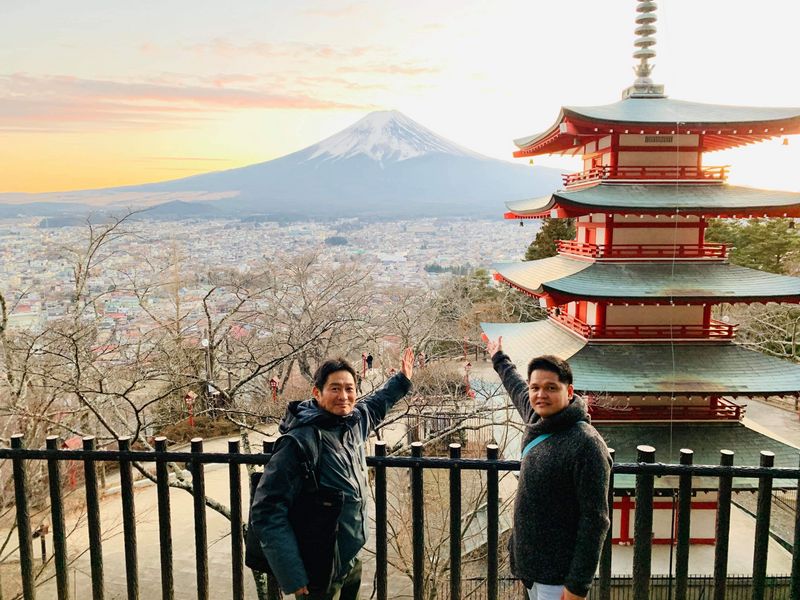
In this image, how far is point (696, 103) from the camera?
11.1 meters

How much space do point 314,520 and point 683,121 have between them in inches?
384

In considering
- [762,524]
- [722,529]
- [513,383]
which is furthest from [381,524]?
[762,524]

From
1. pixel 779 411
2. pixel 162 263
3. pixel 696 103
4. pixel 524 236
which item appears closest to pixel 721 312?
pixel 779 411

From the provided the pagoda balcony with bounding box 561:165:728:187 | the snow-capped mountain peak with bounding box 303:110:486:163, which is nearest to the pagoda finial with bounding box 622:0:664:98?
the pagoda balcony with bounding box 561:165:728:187

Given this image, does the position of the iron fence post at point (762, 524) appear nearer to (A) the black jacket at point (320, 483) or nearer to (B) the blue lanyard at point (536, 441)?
(B) the blue lanyard at point (536, 441)

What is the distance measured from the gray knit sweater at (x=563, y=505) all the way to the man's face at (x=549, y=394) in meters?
0.05

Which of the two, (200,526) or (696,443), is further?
(696,443)

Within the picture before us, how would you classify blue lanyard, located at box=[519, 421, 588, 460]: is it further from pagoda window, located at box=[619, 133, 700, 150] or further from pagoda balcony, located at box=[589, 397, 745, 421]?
pagoda window, located at box=[619, 133, 700, 150]

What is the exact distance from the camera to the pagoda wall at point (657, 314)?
10.5 meters

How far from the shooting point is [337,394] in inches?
106

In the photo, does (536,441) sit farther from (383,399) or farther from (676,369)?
(676,369)

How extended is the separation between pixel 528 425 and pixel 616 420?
8.37 metres

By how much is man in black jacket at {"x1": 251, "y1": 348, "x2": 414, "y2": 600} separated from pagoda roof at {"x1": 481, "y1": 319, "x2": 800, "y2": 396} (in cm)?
720

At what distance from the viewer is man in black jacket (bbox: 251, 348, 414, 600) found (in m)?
2.38
